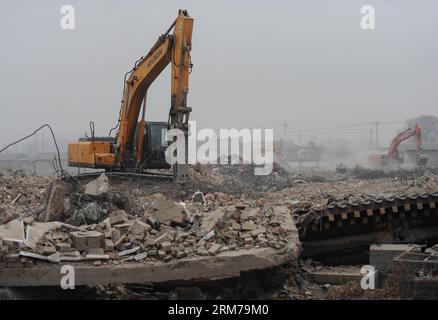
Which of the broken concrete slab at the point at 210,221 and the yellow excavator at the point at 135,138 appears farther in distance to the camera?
the yellow excavator at the point at 135,138

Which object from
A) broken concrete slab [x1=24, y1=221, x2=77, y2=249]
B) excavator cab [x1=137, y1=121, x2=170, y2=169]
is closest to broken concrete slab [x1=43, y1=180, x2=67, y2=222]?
broken concrete slab [x1=24, y1=221, x2=77, y2=249]

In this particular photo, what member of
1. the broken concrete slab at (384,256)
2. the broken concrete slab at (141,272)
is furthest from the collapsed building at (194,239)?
the broken concrete slab at (384,256)

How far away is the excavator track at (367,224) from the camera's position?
963 centimetres

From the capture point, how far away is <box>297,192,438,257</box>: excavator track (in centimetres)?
963

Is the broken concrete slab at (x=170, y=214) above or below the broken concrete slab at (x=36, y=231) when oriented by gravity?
above

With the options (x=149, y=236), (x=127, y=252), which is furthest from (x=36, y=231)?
(x=149, y=236)

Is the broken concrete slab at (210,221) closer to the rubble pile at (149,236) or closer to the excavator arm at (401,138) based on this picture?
the rubble pile at (149,236)

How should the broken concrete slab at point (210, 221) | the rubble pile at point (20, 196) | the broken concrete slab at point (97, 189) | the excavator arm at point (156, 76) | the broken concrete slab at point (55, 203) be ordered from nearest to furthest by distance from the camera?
1. the broken concrete slab at point (210, 221)
2. the broken concrete slab at point (55, 203)
3. the broken concrete slab at point (97, 189)
4. the rubble pile at point (20, 196)
5. the excavator arm at point (156, 76)

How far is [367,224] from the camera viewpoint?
9867 millimetres

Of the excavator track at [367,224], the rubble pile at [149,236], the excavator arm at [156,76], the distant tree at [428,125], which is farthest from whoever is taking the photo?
the distant tree at [428,125]

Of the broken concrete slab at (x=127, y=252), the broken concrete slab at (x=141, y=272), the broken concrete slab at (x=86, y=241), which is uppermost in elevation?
the broken concrete slab at (x=86, y=241)

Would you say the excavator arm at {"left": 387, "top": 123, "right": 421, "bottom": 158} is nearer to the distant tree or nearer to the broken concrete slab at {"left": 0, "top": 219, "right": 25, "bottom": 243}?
the broken concrete slab at {"left": 0, "top": 219, "right": 25, "bottom": 243}

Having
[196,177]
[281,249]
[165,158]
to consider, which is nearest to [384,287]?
[281,249]

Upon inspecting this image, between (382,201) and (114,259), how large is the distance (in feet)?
14.3
